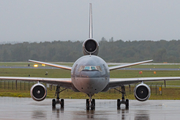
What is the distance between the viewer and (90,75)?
738 inches

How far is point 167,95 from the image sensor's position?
35.4 m

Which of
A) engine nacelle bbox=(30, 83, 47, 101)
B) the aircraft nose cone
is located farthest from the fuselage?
engine nacelle bbox=(30, 83, 47, 101)

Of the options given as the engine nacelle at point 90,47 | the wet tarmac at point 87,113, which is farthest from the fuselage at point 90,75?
the engine nacelle at point 90,47

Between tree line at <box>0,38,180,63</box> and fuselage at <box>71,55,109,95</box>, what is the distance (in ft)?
209

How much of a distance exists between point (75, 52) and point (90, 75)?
71148 mm

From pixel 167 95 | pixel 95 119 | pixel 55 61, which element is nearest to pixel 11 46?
pixel 55 61

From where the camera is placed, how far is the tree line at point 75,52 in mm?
91562

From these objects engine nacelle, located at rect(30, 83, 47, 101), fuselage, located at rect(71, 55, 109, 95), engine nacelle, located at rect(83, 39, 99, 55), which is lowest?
engine nacelle, located at rect(30, 83, 47, 101)

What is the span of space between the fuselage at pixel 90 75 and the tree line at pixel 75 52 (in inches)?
2512

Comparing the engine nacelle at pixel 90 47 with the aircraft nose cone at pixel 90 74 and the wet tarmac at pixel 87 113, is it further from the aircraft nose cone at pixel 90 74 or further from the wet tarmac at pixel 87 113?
the aircraft nose cone at pixel 90 74

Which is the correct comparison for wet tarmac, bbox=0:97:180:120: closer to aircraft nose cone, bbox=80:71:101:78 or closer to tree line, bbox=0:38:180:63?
aircraft nose cone, bbox=80:71:101:78

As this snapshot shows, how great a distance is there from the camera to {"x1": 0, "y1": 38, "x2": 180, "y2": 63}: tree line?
91562mm

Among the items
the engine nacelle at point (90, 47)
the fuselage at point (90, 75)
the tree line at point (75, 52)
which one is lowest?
the fuselage at point (90, 75)

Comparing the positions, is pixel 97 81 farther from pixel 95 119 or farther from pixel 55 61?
pixel 55 61
